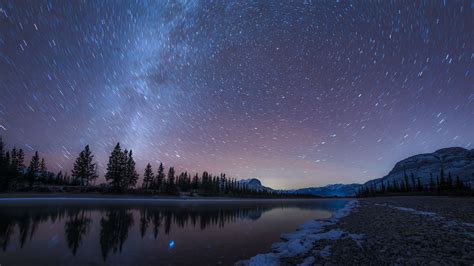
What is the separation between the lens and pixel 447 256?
26.2 feet

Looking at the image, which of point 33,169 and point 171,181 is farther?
point 171,181

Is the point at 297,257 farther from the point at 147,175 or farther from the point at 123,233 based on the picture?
the point at 147,175

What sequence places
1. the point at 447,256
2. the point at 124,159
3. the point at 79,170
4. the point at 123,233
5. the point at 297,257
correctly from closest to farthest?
the point at 447,256 → the point at 297,257 → the point at 123,233 → the point at 79,170 → the point at 124,159

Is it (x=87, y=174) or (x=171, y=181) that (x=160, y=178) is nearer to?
(x=171, y=181)

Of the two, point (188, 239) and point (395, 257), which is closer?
point (395, 257)

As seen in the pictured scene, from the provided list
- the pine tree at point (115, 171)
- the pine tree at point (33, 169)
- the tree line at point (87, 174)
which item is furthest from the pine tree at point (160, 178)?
the pine tree at point (33, 169)

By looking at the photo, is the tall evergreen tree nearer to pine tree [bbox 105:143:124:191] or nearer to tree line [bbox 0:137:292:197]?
tree line [bbox 0:137:292:197]

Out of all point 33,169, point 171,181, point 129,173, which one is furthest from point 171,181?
point 33,169

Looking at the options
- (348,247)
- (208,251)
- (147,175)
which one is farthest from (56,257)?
(147,175)

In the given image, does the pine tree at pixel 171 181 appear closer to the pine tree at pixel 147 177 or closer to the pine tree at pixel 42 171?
the pine tree at pixel 147 177

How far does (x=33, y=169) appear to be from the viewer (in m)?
90.0

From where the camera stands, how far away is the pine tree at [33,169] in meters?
84.3

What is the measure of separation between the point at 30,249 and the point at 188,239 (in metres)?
8.20

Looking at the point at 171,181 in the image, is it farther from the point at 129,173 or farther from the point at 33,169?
the point at 33,169
